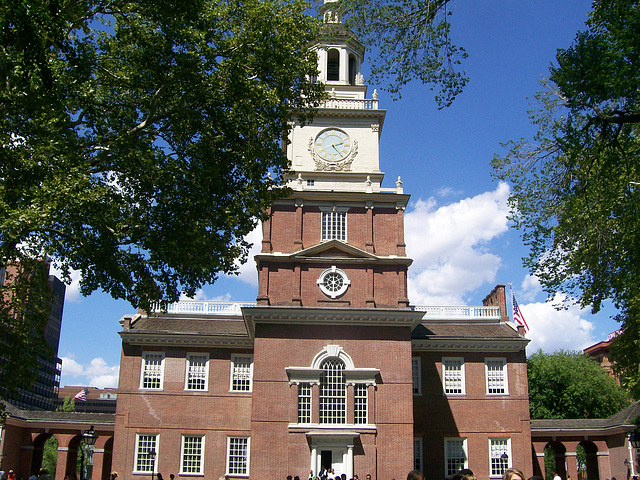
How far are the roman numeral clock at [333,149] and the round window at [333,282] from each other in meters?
5.74

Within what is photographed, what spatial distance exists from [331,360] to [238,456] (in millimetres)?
8355

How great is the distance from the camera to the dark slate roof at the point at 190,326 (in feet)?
112

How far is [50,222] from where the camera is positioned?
1409cm

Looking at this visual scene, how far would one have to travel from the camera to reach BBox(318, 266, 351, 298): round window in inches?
1174

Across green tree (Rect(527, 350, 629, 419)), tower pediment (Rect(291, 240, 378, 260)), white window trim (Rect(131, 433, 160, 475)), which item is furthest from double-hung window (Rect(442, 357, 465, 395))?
green tree (Rect(527, 350, 629, 419))

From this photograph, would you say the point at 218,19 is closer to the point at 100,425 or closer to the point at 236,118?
the point at 236,118

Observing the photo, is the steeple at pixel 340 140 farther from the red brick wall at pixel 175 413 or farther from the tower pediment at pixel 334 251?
the red brick wall at pixel 175 413

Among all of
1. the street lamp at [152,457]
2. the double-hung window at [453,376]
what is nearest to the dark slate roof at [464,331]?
the double-hung window at [453,376]

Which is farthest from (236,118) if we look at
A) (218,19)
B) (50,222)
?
(50,222)

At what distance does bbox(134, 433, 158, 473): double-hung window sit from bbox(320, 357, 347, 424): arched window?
10058 millimetres

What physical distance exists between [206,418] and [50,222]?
21.5 metres

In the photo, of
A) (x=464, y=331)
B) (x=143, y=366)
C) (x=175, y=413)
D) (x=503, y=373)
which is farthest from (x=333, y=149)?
(x=175, y=413)

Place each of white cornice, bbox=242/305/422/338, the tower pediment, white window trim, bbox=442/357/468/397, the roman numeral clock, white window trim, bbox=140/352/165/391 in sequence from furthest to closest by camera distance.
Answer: white window trim, bbox=442/357/468/397 → white window trim, bbox=140/352/165/391 → the roman numeral clock → the tower pediment → white cornice, bbox=242/305/422/338

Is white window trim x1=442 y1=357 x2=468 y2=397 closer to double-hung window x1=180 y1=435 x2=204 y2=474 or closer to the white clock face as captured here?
the white clock face
